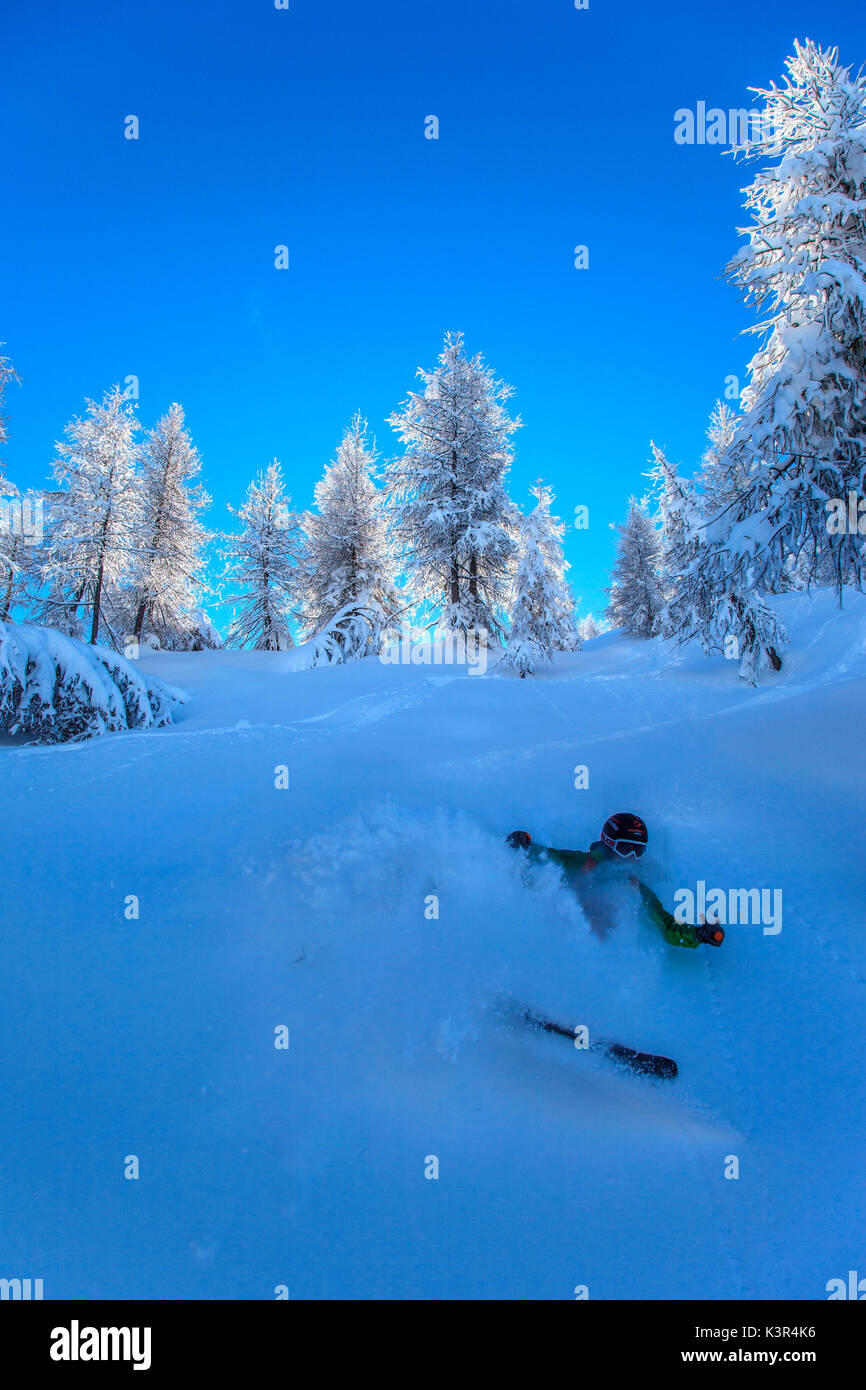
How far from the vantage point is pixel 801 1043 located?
12.9 feet

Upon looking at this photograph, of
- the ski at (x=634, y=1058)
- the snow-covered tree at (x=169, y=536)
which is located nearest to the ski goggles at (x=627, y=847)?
the ski at (x=634, y=1058)

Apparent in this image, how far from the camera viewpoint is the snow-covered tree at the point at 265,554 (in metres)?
25.4

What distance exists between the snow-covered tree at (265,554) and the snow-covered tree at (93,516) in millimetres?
5639

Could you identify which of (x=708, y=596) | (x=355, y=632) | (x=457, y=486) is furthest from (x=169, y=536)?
(x=708, y=596)

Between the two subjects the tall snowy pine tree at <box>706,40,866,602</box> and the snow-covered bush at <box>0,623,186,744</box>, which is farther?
the snow-covered bush at <box>0,623,186,744</box>

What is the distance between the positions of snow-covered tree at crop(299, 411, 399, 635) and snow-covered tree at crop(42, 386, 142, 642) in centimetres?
739

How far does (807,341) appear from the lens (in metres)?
6.68

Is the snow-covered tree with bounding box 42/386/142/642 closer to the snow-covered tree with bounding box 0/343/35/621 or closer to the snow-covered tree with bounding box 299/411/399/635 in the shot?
the snow-covered tree with bounding box 0/343/35/621

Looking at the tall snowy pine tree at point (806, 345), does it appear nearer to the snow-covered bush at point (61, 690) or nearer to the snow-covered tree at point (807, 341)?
the snow-covered tree at point (807, 341)

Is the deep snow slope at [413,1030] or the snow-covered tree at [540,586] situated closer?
the deep snow slope at [413,1030]

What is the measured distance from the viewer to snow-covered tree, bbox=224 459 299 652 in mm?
25438

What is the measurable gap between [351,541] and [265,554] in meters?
5.01

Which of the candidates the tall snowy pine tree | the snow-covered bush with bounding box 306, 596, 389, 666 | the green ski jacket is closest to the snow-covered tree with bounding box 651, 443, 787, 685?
the tall snowy pine tree

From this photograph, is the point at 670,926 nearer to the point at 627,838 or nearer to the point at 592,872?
the point at 592,872
